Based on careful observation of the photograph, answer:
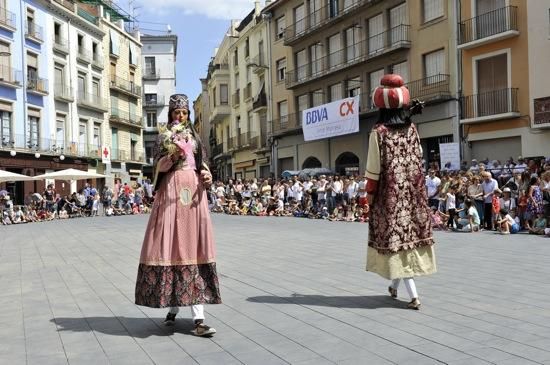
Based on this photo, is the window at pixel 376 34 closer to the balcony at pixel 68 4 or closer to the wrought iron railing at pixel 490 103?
the wrought iron railing at pixel 490 103

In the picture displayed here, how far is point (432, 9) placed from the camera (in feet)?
83.0

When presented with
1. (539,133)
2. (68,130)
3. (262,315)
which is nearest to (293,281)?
(262,315)

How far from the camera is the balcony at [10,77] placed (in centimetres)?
3331

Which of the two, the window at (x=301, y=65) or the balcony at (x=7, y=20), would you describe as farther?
the window at (x=301, y=65)

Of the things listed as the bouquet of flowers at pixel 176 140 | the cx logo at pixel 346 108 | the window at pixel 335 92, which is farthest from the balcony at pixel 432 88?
the bouquet of flowers at pixel 176 140

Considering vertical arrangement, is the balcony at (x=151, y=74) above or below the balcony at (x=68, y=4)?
below

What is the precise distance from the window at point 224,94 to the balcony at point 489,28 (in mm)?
29321

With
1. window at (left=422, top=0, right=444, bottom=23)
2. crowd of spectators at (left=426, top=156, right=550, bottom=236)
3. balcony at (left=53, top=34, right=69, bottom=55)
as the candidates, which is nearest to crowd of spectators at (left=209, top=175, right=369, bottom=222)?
crowd of spectators at (left=426, top=156, right=550, bottom=236)

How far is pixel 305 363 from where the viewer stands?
155 inches

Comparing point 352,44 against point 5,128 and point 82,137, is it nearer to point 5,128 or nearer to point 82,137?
point 5,128

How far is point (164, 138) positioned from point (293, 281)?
305cm

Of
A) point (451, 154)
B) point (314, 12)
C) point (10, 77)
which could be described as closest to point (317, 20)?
point (314, 12)

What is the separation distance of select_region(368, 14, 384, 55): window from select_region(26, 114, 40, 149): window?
2080cm

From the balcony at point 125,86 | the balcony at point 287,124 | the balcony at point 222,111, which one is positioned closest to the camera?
the balcony at point 287,124
